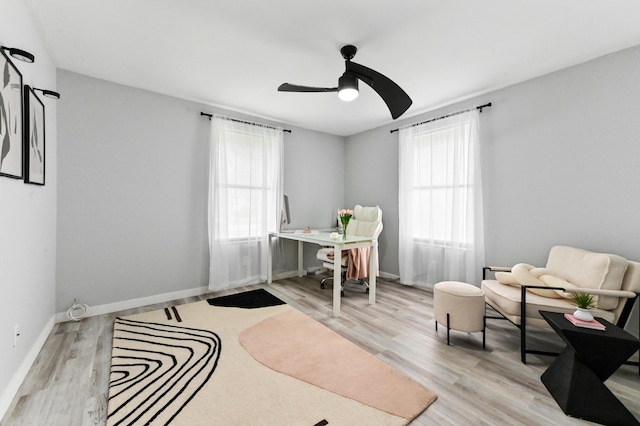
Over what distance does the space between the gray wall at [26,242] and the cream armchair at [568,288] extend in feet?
11.5

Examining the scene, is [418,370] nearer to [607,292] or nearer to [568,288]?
[568,288]

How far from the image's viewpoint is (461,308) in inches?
93.7

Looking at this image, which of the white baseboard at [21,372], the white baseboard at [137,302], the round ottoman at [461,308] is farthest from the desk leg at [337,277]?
the white baseboard at [21,372]

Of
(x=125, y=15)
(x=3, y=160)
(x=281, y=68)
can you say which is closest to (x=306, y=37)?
(x=281, y=68)

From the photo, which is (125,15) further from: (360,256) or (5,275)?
(360,256)

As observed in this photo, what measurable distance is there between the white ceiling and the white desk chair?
175 centimetres

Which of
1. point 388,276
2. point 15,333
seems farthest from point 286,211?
point 15,333

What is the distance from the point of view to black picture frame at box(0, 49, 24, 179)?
1.54m

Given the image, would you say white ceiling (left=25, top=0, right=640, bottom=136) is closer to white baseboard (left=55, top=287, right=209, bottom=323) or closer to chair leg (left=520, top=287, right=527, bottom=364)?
chair leg (left=520, top=287, right=527, bottom=364)

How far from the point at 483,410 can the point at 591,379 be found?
0.70 meters

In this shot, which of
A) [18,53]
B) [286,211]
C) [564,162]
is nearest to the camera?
[18,53]

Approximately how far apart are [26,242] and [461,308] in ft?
11.4

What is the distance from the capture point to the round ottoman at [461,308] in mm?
2355

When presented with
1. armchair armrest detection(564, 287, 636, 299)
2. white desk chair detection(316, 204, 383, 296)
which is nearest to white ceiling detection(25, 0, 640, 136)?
white desk chair detection(316, 204, 383, 296)
